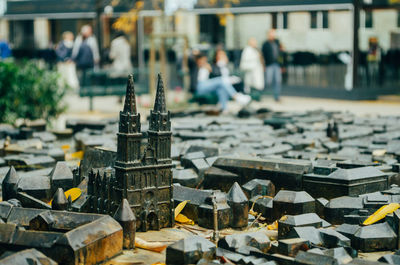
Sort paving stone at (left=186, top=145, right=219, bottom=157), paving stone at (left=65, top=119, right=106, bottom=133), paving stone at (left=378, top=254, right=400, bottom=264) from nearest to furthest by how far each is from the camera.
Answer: paving stone at (left=378, top=254, right=400, bottom=264)
paving stone at (left=186, top=145, right=219, bottom=157)
paving stone at (left=65, top=119, right=106, bottom=133)

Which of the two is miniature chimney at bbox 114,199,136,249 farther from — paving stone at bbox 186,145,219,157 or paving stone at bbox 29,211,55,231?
paving stone at bbox 186,145,219,157

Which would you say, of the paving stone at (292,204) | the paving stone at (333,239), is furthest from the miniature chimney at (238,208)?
the paving stone at (333,239)

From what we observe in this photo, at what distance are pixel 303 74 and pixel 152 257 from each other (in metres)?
20.3

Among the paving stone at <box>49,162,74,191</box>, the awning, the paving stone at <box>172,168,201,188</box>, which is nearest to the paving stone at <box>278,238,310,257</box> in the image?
the paving stone at <box>172,168,201,188</box>

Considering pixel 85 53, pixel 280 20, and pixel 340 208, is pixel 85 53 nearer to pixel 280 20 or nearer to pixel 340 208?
pixel 280 20

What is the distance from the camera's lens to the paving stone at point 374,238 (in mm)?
5719

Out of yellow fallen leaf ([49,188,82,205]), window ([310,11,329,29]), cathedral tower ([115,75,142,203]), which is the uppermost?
window ([310,11,329,29])

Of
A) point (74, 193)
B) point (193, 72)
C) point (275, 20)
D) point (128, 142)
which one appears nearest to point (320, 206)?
point (128, 142)

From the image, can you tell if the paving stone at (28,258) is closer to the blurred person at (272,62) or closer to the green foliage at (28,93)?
the green foliage at (28,93)

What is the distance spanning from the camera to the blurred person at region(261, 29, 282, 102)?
74.5ft

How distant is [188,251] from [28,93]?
33.2ft

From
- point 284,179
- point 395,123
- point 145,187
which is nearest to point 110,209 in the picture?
point 145,187

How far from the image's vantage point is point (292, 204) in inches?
260

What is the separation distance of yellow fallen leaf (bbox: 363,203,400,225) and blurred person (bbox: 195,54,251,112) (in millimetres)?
11955
